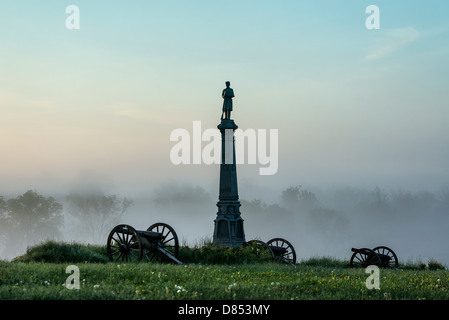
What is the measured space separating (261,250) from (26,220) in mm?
38349

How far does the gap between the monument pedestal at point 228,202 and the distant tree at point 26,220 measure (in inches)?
1293

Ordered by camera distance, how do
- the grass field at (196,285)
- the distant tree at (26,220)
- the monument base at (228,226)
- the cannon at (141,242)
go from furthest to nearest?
the distant tree at (26,220), the monument base at (228,226), the cannon at (141,242), the grass field at (196,285)

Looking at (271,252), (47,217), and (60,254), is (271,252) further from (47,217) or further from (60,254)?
(47,217)

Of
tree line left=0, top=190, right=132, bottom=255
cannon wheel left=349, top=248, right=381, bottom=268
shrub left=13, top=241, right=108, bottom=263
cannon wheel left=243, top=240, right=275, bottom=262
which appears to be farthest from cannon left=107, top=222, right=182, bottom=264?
tree line left=0, top=190, right=132, bottom=255

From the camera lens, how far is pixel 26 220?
167ft

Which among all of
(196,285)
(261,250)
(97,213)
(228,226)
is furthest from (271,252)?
(97,213)

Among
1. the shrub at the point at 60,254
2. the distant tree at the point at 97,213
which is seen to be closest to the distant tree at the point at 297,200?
the distant tree at the point at 97,213

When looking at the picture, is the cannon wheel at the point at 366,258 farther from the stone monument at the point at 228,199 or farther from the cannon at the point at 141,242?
the cannon at the point at 141,242

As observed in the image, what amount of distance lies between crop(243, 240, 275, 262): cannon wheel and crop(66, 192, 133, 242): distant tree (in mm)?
34838

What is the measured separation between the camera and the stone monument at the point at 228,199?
2225cm

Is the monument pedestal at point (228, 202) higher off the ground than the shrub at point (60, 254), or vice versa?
the monument pedestal at point (228, 202)

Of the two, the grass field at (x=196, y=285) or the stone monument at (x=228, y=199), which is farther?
the stone monument at (x=228, y=199)
